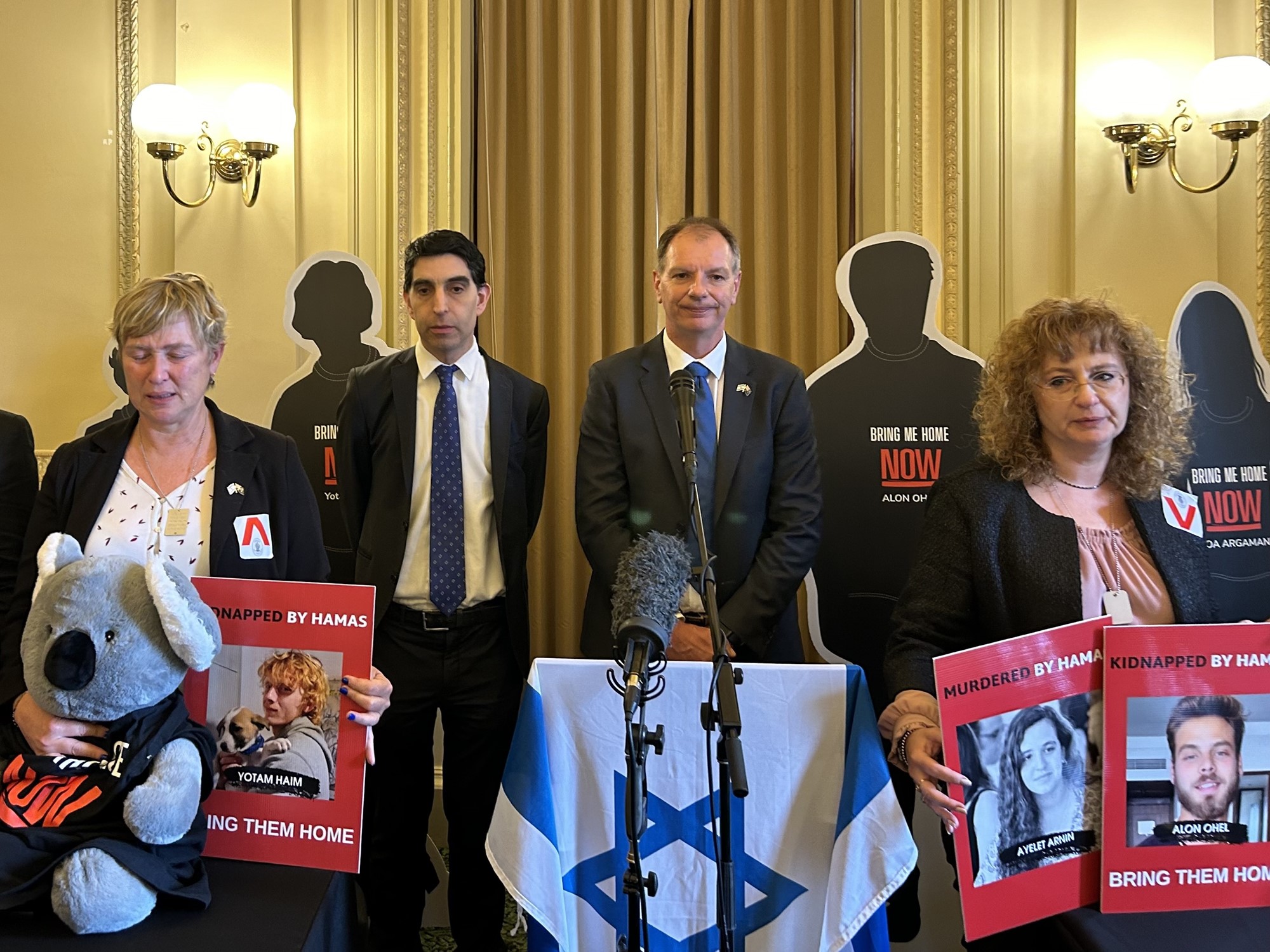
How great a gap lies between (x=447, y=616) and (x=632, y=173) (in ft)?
7.33

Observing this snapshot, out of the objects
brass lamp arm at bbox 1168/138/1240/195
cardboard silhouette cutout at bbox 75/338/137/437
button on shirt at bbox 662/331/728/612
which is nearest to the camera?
button on shirt at bbox 662/331/728/612

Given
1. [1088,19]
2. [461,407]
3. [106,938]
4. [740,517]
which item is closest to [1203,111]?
[1088,19]

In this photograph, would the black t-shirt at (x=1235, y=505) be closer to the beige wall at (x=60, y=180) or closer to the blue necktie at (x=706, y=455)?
the blue necktie at (x=706, y=455)

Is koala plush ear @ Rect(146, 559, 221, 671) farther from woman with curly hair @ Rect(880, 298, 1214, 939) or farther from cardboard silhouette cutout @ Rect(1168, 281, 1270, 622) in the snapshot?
cardboard silhouette cutout @ Rect(1168, 281, 1270, 622)

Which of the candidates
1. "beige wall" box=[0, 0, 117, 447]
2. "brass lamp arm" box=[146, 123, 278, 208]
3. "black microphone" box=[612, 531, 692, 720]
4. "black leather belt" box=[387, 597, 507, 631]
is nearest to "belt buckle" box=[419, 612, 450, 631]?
"black leather belt" box=[387, 597, 507, 631]

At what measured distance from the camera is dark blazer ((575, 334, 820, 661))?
9.12 feet

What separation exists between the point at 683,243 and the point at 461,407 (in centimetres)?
77

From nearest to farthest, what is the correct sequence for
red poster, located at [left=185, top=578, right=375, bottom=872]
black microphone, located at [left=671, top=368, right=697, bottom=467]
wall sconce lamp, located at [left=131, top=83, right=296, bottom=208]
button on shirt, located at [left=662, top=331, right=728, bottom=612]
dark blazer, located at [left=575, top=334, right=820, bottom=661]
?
black microphone, located at [left=671, top=368, right=697, bottom=467] < red poster, located at [left=185, top=578, right=375, bottom=872] < dark blazer, located at [left=575, top=334, right=820, bottom=661] < button on shirt, located at [left=662, top=331, right=728, bottom=612] < wall sconce lamp, located at [left=131, top=83, right=296, bottom=208]

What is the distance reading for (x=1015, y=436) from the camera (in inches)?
88.5

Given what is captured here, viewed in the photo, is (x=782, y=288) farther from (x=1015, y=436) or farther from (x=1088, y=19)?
(x=1015, y=436)

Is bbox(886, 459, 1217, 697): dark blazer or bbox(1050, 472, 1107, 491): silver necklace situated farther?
bbox(1050, 472, 1107, 491): silver necklace

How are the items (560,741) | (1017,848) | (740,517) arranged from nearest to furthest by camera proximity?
(1017,848), (560,741), (740,517)

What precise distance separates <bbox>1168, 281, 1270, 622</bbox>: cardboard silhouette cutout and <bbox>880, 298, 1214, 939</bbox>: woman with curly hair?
45.1 inches

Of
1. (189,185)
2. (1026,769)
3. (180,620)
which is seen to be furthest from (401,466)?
(189,185)
